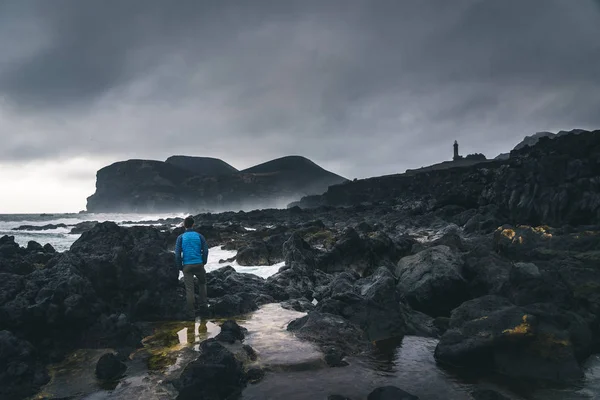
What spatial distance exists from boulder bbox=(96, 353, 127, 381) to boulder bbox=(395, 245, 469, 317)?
7.69 metres

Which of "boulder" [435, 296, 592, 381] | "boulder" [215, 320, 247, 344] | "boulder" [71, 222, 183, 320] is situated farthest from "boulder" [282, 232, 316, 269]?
"boulder" [435, 296, 592, 381]

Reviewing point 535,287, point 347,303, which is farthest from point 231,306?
point 535,287

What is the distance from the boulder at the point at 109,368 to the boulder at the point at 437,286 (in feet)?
25.2

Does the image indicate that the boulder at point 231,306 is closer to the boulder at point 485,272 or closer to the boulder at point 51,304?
the boulder at point 51,304

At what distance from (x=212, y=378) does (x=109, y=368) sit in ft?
6.76

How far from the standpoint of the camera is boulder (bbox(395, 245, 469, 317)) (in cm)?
1046

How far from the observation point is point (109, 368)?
637 cm

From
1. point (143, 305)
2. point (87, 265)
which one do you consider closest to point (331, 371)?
point (143, 305)

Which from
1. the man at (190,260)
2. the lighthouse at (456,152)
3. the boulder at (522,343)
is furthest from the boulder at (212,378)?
the lighthouse at (456,152)

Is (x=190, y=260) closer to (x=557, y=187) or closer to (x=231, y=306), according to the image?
(x=231, y=306)

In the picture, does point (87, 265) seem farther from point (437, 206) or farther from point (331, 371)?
point (437, 206)

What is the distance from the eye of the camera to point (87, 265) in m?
9.61

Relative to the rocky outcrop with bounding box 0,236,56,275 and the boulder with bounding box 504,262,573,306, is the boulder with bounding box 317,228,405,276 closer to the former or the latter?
the boulder with bounding box 504,262,573,306

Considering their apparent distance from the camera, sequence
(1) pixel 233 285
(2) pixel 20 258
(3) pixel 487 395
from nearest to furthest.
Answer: (3) pixel 487 395 → (1) pixel 233 285 → (2) pixel 20 258
